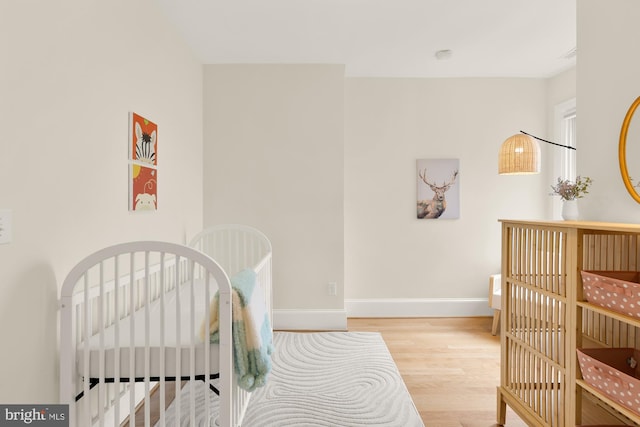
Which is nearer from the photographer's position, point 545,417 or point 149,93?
point 545,417

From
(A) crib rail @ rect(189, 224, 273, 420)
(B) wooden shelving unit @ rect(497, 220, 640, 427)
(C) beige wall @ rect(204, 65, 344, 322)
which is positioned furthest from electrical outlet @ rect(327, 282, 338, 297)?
(B) wooden shelving unit @ rect(497, 220, 640, 427)

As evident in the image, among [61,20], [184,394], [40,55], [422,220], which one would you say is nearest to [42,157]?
[40,55]

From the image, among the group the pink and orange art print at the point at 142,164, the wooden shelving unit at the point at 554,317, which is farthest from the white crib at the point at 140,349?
the wooden shelving unit at the point at 554,317

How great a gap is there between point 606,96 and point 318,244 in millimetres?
2295

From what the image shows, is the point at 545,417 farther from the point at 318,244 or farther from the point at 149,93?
the point at 149,93

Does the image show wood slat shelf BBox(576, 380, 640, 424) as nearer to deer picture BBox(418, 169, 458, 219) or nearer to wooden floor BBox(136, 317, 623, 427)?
wooden floor BBox(136, 317, 623, 427)

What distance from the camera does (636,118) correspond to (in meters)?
1.60

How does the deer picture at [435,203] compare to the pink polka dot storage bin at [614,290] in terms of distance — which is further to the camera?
the deer picture at [435,203]

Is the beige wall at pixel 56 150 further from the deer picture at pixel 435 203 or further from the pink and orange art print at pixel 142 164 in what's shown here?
the deer picture at pixel 435 203

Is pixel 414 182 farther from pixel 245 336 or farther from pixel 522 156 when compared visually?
pixel 245 336

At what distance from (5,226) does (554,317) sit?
2.11 meters

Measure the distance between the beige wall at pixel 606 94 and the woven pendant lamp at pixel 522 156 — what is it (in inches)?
27.7

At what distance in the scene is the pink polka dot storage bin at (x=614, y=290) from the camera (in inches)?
48.8

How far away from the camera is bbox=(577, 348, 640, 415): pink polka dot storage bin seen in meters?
1.24
